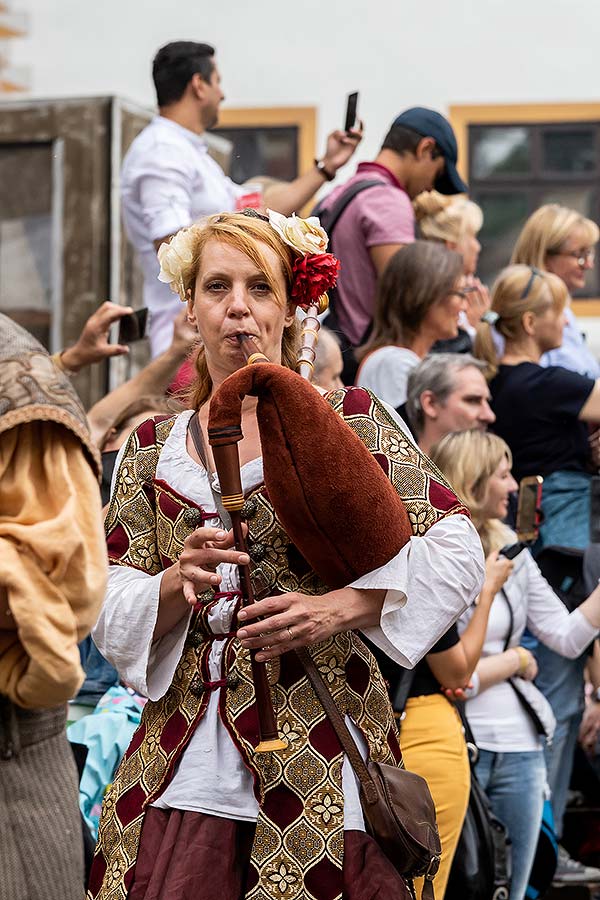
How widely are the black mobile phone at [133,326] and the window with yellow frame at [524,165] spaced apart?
9.51 meters

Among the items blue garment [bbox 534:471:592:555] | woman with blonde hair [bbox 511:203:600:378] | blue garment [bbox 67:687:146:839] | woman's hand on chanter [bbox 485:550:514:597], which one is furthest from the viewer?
woman with blonde hair [bbox 511:203:600:378]

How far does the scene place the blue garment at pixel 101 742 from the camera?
13.7 feet

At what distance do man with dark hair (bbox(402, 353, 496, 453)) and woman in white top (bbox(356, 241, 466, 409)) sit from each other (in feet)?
0.89

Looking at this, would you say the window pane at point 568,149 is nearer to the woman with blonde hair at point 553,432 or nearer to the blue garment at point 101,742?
the woman with blonde hair at point 553,432

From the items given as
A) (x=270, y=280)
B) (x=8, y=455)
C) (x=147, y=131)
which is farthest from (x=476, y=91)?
(x=8, y=455)

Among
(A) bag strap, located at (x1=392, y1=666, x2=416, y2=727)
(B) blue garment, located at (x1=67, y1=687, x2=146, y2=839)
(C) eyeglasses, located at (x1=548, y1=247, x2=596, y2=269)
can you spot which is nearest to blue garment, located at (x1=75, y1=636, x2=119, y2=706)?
(B) blue garment, located at (x1=67, y1=687, x2=146, y2=839)

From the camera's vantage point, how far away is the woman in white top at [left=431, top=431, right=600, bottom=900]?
5.03 m

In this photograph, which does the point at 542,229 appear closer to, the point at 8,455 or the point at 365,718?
the point at 365,718

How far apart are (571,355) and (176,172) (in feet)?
6.55

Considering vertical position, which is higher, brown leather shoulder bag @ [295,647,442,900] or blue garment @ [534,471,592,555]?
brown leather shoulder bag @ [295,647,442,900]

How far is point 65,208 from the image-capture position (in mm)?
7512

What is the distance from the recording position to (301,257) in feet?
10.7

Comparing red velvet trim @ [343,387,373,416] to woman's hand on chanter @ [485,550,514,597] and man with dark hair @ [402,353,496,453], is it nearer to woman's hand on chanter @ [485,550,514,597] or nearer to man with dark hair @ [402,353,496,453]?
woman's hand on chanter @ [485,550,514,597]

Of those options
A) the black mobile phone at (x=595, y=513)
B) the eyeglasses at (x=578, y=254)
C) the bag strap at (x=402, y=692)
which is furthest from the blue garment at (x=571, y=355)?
the bag strap at (x=402, y=692)
